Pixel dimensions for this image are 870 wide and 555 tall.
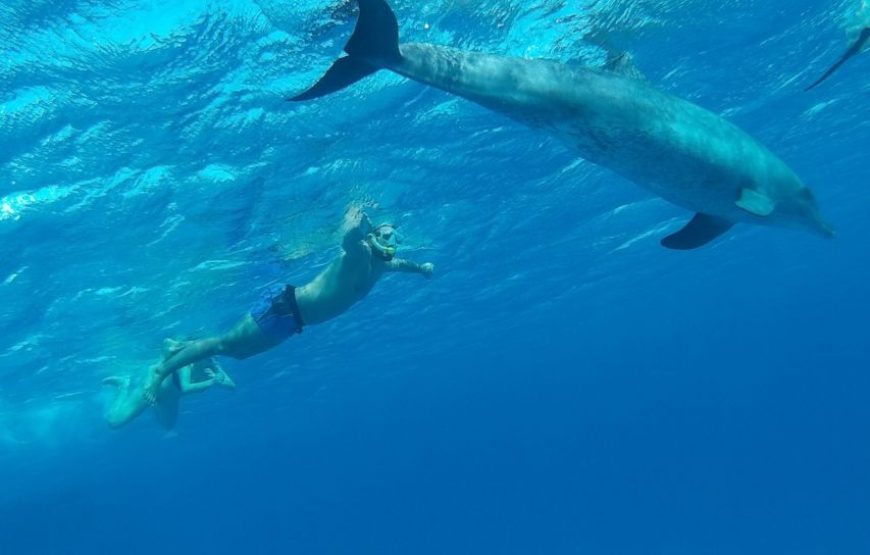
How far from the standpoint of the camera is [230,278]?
19.2 metres

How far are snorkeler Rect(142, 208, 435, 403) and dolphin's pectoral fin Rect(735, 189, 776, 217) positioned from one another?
4.92m

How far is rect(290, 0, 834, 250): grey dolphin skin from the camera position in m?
4.86

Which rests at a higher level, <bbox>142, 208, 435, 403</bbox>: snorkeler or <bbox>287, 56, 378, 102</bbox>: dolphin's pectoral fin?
<bbox>142, 208, 435, 403</bbox>: snorkeler

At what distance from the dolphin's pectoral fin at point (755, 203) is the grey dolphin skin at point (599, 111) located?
0.03 feet

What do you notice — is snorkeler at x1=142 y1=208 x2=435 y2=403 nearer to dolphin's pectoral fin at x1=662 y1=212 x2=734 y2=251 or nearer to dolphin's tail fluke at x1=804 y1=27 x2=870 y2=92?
dolphin's pectoral fin at x1=662 y1=212 x2=734 y2=251

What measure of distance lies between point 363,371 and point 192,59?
39442 millimetres

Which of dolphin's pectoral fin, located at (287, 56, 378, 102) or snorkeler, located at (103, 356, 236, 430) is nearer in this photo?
dolphin's pectoral fin, located at (287, 56, 378, 102)

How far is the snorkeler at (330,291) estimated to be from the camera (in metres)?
9.18

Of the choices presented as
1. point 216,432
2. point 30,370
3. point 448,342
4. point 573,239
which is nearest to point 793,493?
point 448,342

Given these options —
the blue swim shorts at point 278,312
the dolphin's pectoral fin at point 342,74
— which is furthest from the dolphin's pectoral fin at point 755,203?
the blue swim shorts at point 278,312

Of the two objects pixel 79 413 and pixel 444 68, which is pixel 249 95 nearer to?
pixel 444 68

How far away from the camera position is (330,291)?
985 centimetres

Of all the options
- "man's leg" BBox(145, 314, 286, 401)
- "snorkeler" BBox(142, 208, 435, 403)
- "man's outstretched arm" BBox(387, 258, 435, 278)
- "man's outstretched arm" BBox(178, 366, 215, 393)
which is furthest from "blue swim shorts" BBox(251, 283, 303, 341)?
"man's outstretched arm" BBox(178, 366, 215, 393)

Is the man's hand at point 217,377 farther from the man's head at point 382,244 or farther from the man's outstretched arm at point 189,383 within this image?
the man's head at point 382,244
